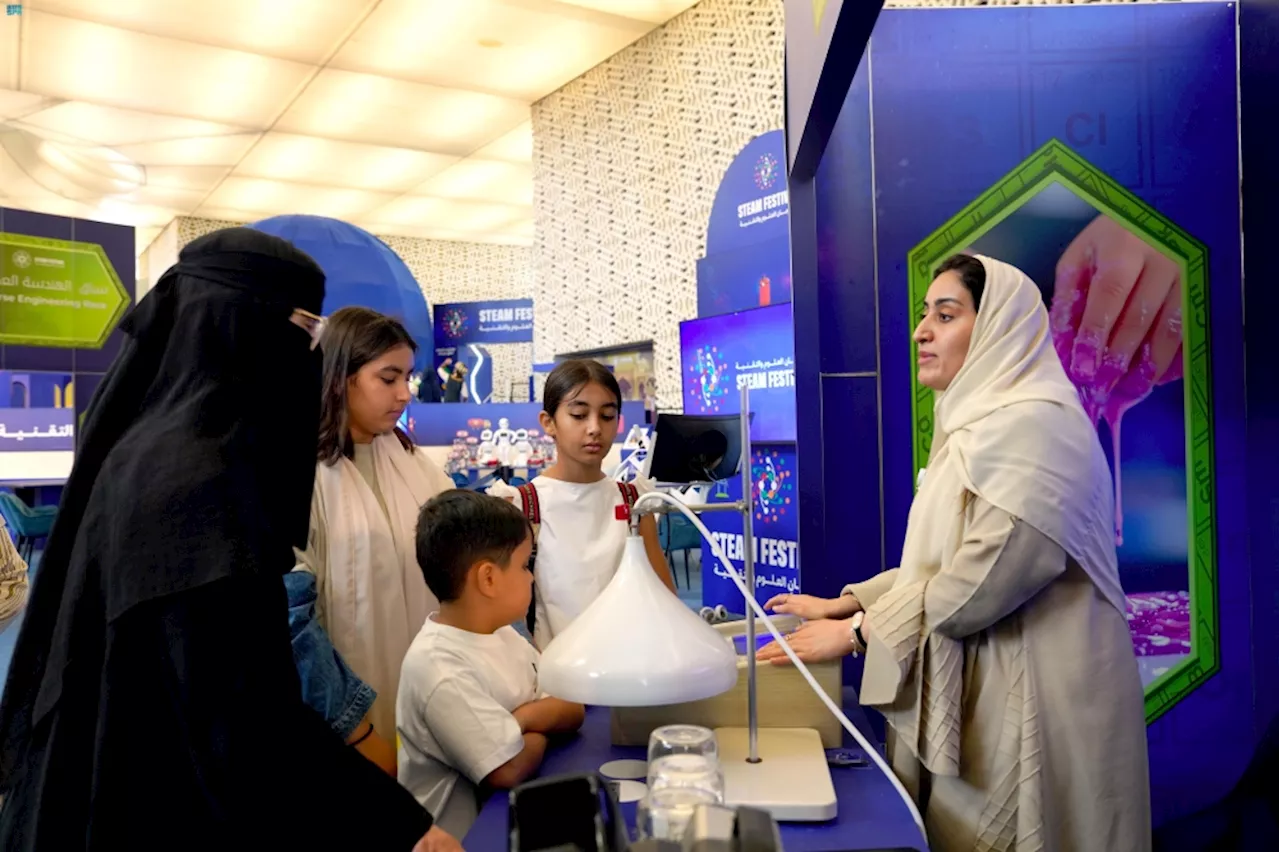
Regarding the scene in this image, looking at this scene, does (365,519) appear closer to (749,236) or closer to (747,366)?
(747,366)

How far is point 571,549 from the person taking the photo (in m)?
2.22

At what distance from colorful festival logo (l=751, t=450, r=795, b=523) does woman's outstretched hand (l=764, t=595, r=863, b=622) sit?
9.97 feet

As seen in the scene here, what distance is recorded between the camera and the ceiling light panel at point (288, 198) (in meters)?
10.3

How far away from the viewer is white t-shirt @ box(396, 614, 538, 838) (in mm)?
1538

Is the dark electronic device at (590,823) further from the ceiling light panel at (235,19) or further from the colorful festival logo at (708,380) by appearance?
the ceiling light panel at (235,19)

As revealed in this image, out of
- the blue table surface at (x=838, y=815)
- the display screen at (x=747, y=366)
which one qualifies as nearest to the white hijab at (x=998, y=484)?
the blue table surface at (x=838, y=815)

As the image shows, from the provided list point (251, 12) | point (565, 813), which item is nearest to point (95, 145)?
point (251, 12)

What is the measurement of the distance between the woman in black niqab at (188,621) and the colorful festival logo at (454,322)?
10989 millimetres

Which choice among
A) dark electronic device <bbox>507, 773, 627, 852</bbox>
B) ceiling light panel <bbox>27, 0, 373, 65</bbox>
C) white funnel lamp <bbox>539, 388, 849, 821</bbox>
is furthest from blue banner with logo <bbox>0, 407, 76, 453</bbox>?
dark electronic device <bbox>507, 773, 627, 852</bbox>

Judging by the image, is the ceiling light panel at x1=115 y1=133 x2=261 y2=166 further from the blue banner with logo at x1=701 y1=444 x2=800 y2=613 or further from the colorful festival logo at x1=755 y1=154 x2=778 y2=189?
the blue banner with logo at x1=701 y1=444 x2=800 y2=613

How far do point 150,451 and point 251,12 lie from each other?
6.07m

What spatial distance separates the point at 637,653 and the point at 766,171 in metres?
4.77

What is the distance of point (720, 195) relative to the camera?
6.10m

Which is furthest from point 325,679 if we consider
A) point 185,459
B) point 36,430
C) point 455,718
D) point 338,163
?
point 338,163
